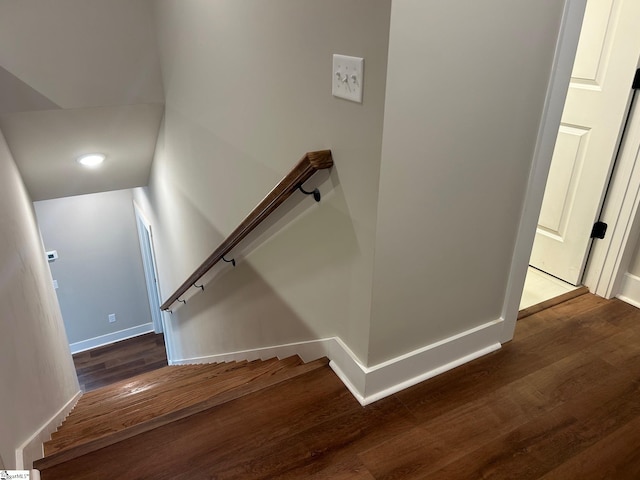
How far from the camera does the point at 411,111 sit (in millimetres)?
1240

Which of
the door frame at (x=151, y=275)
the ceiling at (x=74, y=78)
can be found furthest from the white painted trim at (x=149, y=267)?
the ceiling at (x=74, y=78)

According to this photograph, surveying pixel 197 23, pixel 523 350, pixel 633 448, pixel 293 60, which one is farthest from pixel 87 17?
pixel 633 448

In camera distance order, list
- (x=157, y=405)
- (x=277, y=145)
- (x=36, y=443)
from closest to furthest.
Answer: (x=277, y=145), (x=36, y=443), (x=157, y=405)

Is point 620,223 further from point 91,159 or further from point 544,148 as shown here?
point 91,159

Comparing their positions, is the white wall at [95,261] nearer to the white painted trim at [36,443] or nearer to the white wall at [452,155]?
the white painted trim at [36,443]

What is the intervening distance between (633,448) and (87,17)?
3.21 m

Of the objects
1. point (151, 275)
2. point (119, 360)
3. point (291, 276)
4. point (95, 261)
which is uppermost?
point (291, 276)

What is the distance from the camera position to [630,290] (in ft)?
7.45

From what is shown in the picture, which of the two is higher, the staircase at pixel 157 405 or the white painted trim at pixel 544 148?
the white painted trim at pixel 544 148

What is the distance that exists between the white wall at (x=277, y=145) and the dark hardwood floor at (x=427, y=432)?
0.96 ft

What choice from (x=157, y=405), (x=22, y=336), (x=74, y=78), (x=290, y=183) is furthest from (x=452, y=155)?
(x=74, y=78)

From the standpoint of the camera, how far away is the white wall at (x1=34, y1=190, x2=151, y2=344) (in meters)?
5.25

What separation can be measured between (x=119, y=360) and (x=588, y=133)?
5.51 m

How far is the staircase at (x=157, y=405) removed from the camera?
1530 mm
